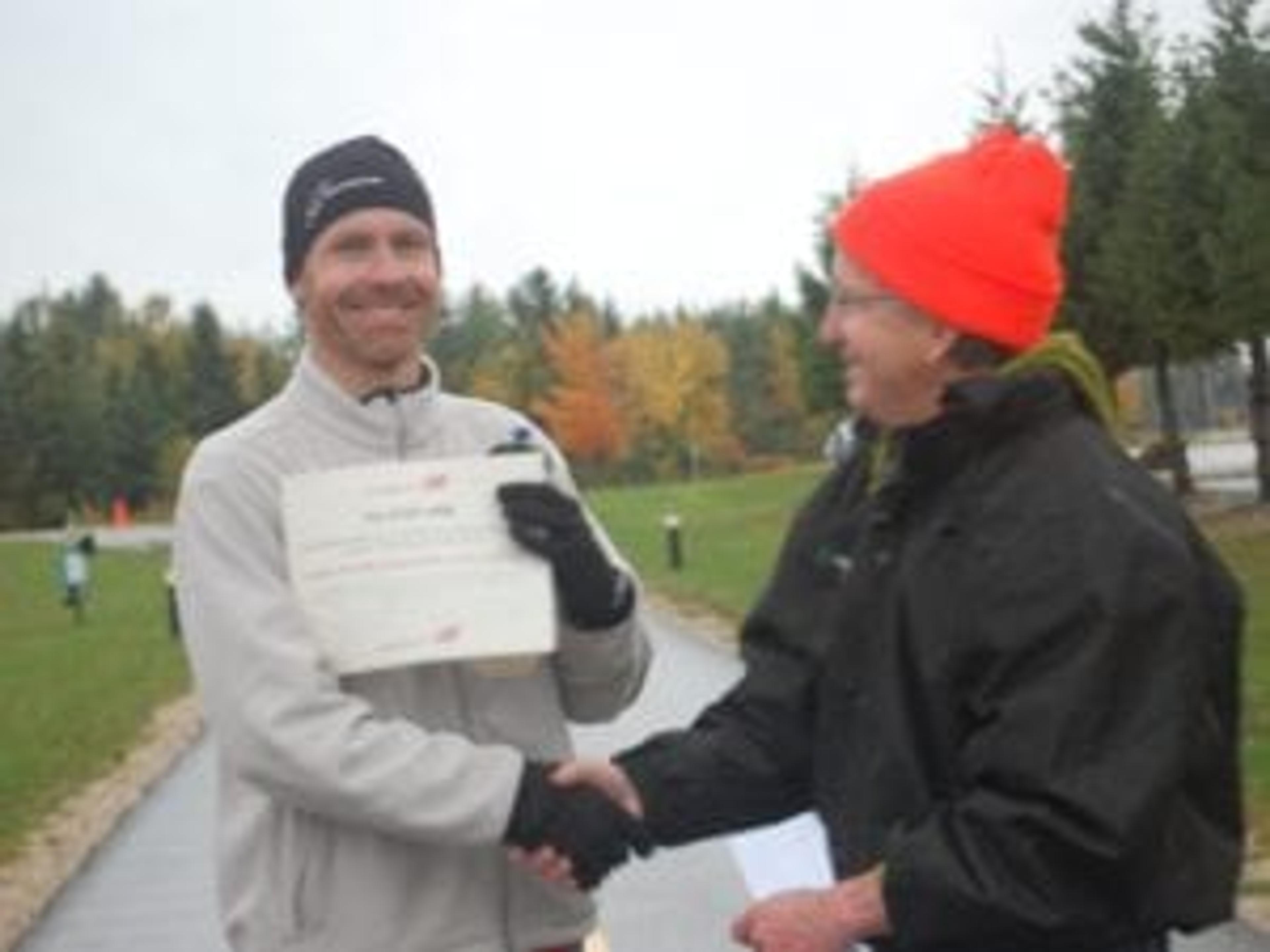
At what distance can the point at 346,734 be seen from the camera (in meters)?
3.54

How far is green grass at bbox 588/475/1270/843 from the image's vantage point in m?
12.3

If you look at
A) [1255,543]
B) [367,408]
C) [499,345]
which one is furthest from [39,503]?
[367,408]

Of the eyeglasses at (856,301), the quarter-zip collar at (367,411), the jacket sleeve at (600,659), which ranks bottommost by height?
the jacket sleeve at (600,659)

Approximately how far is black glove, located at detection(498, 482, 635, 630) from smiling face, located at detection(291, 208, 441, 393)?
0.29 metres

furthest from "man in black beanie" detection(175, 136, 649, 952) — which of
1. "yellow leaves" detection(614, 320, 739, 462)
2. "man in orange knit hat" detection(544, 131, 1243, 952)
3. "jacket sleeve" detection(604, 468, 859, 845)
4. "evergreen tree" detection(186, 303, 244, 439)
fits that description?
"evergreen tree" detection(186, 303, 244, 439)

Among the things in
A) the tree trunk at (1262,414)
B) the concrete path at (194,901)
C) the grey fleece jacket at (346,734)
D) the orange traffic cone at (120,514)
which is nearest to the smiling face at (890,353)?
the grey fleece jacket at (346,734)

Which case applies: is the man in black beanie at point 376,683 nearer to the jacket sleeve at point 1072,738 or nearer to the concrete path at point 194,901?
the jacket sleeve at point 1072,738

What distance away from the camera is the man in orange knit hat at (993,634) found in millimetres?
2941

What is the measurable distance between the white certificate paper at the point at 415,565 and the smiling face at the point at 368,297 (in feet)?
0.57

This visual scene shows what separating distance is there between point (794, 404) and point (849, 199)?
369 feet

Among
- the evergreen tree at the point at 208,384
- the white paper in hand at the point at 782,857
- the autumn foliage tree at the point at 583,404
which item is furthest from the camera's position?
the evergreen tree at the point at 208,384

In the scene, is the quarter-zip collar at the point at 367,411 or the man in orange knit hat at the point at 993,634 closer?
the man in orange knit hat at the point at 993,634

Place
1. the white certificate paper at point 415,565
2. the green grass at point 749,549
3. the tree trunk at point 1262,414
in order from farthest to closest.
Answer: the tree trunk at point 1262,414, the green grass at point 749,549, the white certificate paper at point 415,565

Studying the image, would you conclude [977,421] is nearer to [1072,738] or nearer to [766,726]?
[1072,738]
